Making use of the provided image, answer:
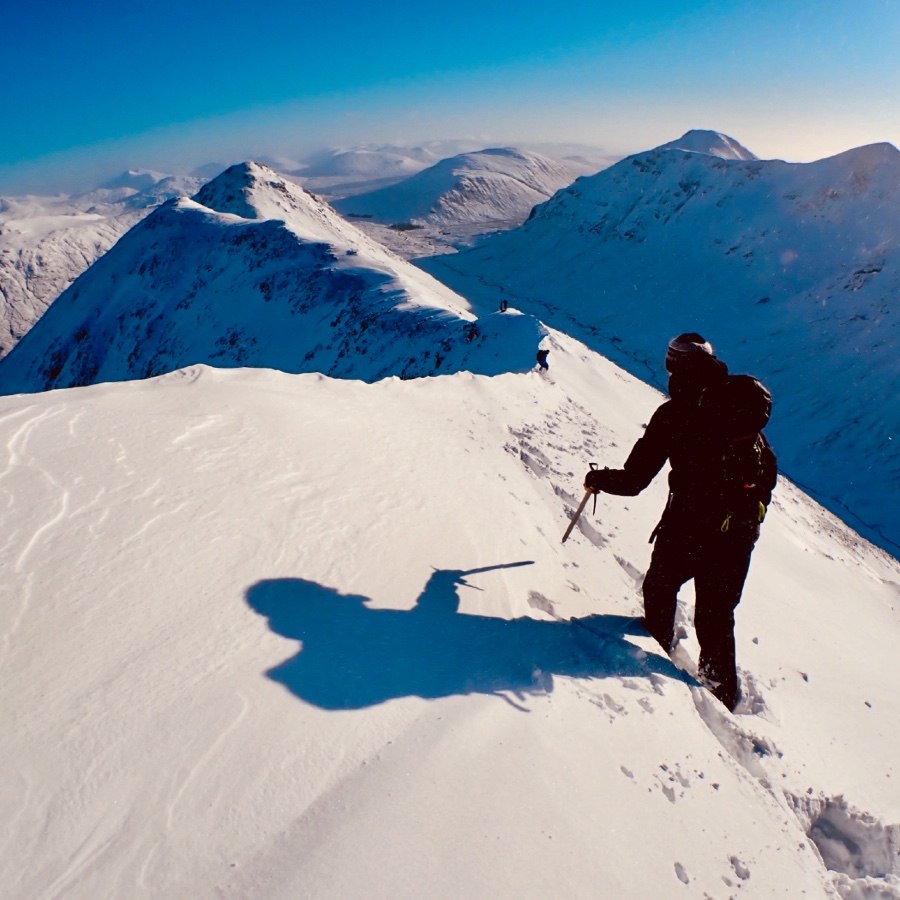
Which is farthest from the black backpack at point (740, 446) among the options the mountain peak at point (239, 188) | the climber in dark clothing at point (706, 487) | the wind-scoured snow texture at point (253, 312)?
the mountain peak at point (239, 188)

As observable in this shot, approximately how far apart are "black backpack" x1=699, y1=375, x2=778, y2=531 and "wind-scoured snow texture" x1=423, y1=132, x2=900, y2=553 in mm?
26738

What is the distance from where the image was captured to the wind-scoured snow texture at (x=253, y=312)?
76.1ft

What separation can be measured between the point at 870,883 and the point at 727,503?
227 cm

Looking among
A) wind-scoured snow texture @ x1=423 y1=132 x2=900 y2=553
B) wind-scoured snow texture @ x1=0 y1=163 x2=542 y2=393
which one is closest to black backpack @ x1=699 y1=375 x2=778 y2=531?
wind-scoured snow texture @ x1=0 y1=163 x2=542 y2=393

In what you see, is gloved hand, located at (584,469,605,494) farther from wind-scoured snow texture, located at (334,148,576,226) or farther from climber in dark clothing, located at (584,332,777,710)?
wind-scoured snow texture, located at (334,148,576,226)

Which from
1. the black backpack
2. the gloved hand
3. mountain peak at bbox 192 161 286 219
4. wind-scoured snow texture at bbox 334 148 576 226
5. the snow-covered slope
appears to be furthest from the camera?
wind-scoured snow texture at bbox 334 148 576 226

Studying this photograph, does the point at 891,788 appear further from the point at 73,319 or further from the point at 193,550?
the point at 73,319

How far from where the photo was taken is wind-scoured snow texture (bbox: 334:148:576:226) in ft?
408

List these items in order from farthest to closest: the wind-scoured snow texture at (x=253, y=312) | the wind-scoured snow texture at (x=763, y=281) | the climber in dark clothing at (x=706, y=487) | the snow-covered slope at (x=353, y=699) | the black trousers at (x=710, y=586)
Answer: the wind-scoured snow texture at (x=763, y=281)
the wind-scoured snow texture at (x=253, y=312)
the black trousers at (x=710, y=586)
the climber in dark clothing at (x=706, y=487)
the snow-covered slope at (x=353, y=699)

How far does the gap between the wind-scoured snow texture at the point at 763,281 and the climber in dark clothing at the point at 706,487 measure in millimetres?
26557

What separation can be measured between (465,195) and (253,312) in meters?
113

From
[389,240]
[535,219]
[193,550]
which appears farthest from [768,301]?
[389,240]

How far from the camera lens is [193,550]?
3.80 meters

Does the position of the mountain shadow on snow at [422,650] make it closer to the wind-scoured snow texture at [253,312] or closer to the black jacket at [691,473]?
the black jacket at [691,473]
